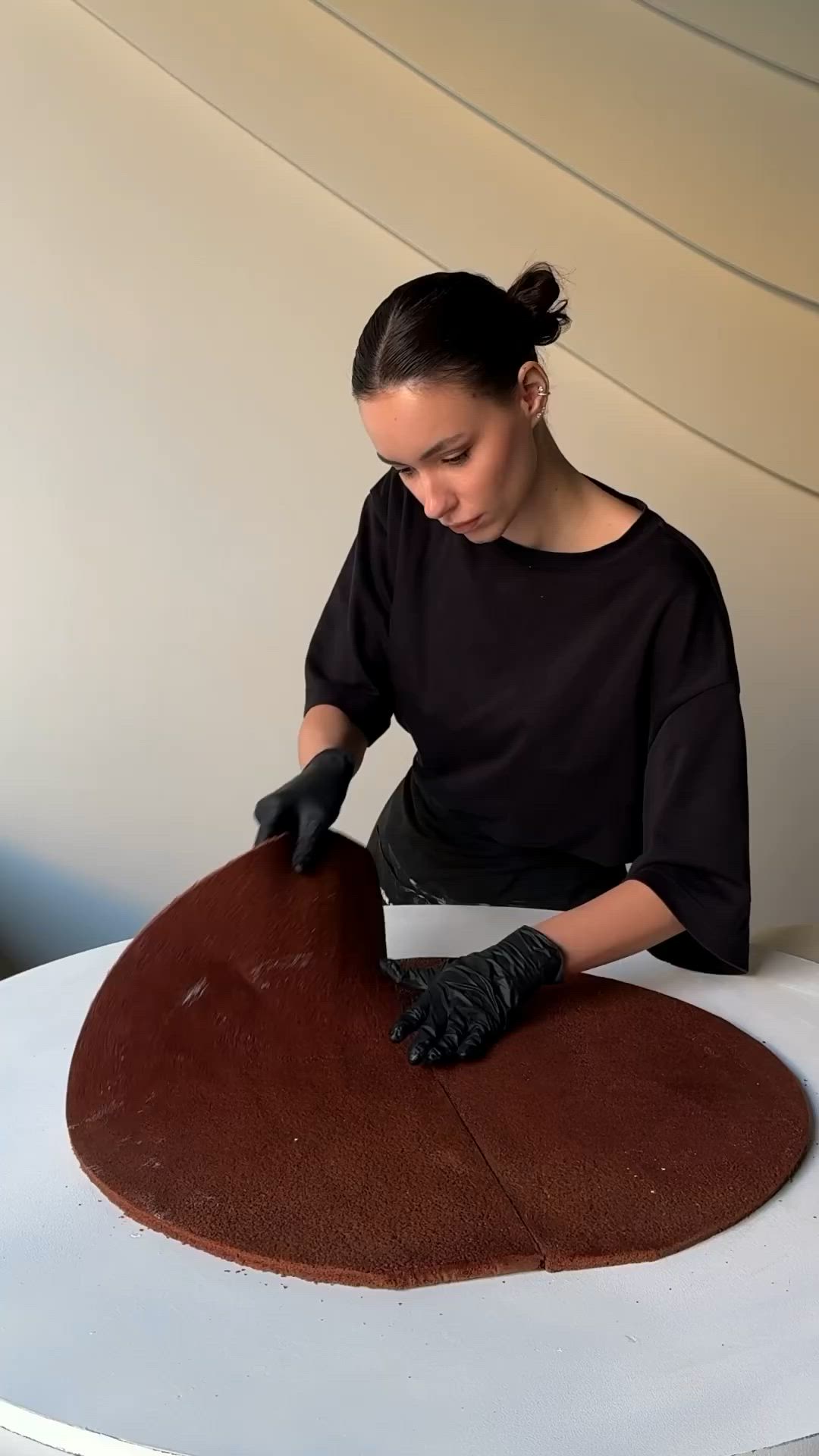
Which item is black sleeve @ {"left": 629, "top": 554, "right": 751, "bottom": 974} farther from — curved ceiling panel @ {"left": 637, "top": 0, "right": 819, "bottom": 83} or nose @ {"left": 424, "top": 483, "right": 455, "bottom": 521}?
curved ceiling panel @ {"left": 637, "top": 0, "right": 819, "bottom": 83}

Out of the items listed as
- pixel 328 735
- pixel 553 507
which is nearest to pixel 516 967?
pixel 328 735

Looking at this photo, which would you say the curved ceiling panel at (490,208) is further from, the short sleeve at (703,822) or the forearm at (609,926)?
the forearm at (609,926)

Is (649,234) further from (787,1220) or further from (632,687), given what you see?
(787,1220)

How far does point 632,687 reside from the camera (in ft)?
5.42

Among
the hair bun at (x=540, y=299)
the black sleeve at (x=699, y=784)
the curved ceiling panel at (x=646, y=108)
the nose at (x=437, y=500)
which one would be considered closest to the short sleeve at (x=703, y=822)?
the black sleeve at (x=699, y=784)

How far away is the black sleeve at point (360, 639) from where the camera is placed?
73.5 inches

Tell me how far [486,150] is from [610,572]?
137 centimetres

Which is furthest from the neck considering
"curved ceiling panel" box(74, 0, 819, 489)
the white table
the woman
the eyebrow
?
"curved ceiling panel" box(74, 0, 819, 489)

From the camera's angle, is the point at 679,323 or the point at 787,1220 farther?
the point at 679,323

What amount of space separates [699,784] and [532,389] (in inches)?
20.8

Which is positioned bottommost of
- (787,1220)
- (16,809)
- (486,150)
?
(787,1220)

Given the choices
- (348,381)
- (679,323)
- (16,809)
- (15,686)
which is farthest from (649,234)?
(16,809)

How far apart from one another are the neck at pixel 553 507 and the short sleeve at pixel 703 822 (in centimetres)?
29

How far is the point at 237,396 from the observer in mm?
2758
